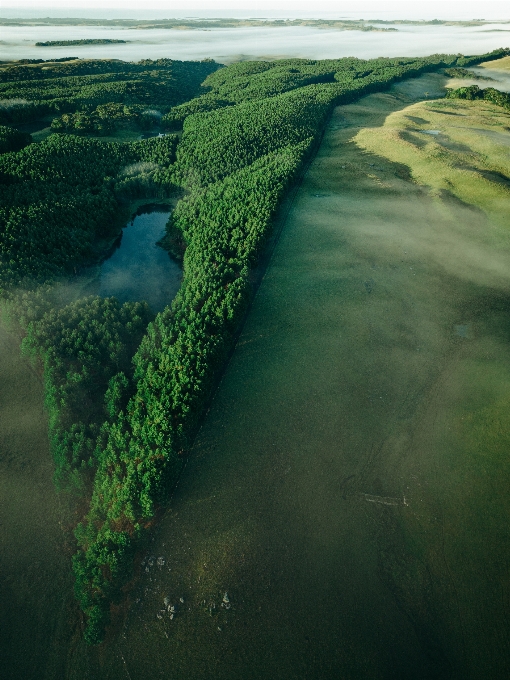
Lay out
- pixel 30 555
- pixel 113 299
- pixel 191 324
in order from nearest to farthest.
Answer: pixel 30 555 → pixel 191 324 → pixel 113 299

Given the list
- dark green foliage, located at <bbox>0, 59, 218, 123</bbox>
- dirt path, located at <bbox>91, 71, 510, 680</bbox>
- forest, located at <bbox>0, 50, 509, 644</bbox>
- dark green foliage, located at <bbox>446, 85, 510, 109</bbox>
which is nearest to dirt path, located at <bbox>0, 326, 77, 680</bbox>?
forest, located at <bbox>0, 50, 509, 644</bbox>

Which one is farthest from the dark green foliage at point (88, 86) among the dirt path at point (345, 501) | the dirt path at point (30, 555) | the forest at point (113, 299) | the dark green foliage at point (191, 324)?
the dirt path at point (30, 555)

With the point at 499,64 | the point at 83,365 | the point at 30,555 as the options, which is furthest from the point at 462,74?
the point at 30,555

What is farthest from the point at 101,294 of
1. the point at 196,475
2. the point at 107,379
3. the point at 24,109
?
the point at 24,109

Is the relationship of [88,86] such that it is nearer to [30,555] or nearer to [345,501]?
[30,555]

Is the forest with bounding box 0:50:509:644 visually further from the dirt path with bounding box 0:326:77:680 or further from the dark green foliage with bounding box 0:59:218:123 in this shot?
the dirt path with bounding box 0:326:77:680

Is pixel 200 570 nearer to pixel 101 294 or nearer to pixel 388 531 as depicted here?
pixel 388 531

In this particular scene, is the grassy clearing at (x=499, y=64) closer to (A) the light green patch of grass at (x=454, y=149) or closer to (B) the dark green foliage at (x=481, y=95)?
(B) the dark green foliage at (x=481, y=95)
